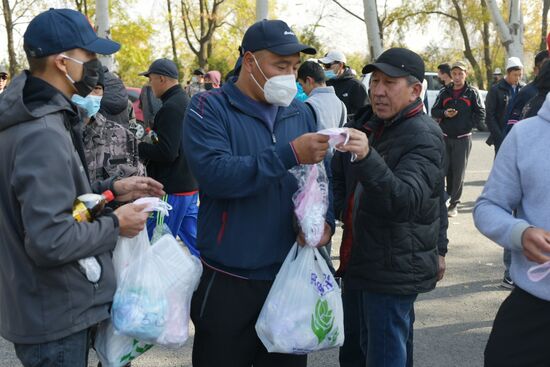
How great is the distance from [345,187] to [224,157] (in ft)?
3.69

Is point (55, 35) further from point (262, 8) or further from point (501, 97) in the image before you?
point (501, 97)

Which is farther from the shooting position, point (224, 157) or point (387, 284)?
point (387, 284)

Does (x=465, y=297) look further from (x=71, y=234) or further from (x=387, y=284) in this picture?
(x=71, y=234)

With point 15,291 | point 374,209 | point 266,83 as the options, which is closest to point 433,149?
point 374,209

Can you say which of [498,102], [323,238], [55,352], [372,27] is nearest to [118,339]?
[55,352]

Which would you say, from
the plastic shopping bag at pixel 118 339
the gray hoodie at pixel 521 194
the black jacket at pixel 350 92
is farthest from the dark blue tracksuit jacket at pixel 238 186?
the black jacket at pixel 350 92

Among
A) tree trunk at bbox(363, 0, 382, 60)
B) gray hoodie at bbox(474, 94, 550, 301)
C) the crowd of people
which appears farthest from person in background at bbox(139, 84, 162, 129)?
tree trunk at bbox(363, 0, 382, 60)

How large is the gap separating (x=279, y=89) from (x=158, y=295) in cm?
102

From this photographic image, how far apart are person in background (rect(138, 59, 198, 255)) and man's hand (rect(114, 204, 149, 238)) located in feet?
8.49

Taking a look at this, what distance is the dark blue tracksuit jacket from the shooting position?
2.42 m

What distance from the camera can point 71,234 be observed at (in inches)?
82.4

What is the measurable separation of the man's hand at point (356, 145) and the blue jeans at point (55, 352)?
1.24 meters

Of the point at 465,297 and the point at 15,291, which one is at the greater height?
the point at 15,291

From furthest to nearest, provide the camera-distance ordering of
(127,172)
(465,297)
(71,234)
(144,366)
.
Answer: (465,297) → (127,172) → (144,366) → (71,234)
